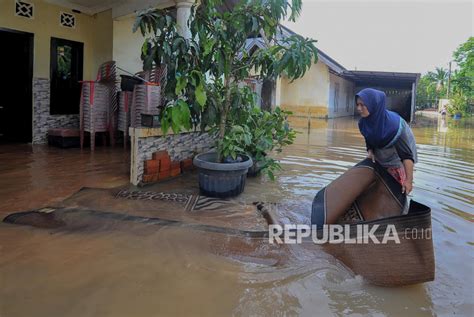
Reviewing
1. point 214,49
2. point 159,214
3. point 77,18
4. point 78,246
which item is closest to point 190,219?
point 159,214

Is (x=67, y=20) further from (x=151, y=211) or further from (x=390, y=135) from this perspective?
(x=390, y=135)

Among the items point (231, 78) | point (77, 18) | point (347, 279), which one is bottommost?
point (347, 279)

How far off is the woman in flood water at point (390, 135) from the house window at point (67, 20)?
20.0ft

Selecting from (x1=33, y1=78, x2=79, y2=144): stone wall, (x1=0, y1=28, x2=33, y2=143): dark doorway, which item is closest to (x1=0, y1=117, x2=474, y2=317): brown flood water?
(x1=33, y1=78, x2=79, y2=144): stone wall

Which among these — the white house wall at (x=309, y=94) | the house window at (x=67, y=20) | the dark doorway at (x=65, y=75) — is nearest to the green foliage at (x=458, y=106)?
the white house wall at (x=309, y=94)

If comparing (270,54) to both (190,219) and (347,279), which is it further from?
(347,279)

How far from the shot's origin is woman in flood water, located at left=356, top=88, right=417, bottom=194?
2.79m

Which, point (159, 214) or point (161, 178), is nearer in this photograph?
point (159, 214)

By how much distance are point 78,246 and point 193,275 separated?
889 millimetres

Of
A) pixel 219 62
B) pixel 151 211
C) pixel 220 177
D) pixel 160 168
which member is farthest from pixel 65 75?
pixel 151 211

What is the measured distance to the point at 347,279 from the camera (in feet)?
8.14

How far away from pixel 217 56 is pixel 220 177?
3.94 ft

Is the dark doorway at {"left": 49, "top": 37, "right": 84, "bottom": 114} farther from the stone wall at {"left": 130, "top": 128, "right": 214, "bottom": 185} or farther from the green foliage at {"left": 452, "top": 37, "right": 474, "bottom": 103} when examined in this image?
the green foliage at {"left": 452, "top": 37, "right": 474, "bottom": 103}

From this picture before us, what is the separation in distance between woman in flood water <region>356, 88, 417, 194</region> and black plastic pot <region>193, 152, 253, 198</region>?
1521 mm
